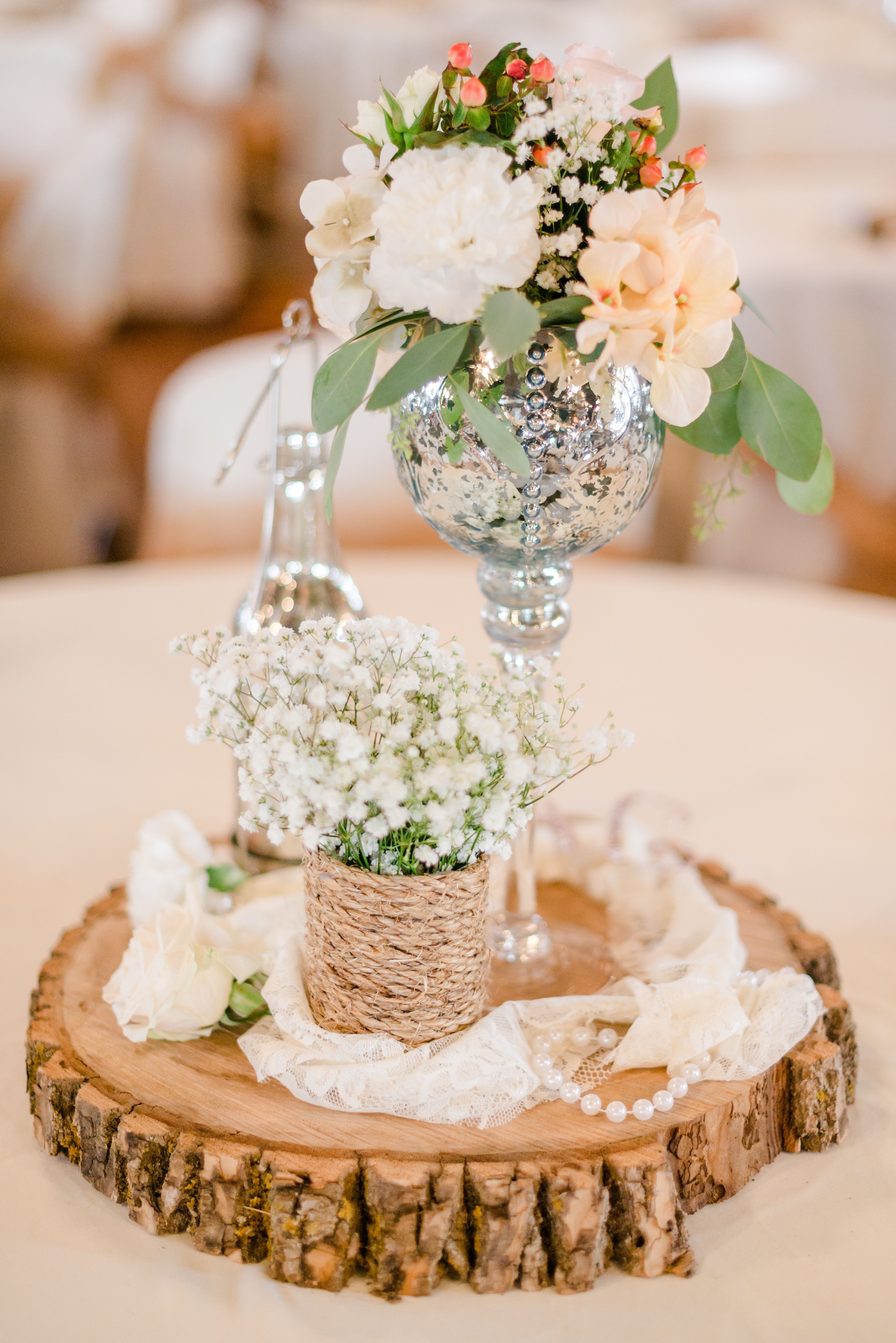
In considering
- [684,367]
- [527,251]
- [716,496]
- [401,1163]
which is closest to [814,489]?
[716,496]

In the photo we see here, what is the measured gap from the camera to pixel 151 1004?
0.74 metres

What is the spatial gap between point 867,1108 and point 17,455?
4048 mm

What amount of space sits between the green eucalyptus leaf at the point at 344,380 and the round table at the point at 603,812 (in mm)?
483

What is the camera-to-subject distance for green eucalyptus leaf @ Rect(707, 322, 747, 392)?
2.31ft

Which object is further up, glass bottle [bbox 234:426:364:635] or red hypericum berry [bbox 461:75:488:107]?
red hypericum berry [bbox 461:75:488:107]

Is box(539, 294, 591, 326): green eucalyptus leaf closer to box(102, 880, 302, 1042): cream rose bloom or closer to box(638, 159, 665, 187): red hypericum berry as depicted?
box(638, 159, 665, 187): red hypericum berry

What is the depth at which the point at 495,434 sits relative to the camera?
26.3 inches

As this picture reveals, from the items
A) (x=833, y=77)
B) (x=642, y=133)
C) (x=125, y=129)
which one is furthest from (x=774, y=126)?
(x=642, y=133)

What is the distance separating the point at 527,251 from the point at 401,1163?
496mm

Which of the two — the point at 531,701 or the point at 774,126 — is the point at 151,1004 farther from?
the point at 774,126

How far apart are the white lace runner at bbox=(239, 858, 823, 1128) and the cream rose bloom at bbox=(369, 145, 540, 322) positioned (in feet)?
1.38

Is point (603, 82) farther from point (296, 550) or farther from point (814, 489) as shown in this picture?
point (296, 550)

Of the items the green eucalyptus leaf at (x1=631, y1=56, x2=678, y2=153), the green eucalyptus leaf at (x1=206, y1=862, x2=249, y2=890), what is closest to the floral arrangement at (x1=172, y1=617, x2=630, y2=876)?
the green eucalyptus leaf at (x1=206, y1=862, x2=249, y2=890)

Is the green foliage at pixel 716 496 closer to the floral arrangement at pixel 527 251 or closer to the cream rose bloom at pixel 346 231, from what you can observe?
the floral arrangement at pixel 527 251
